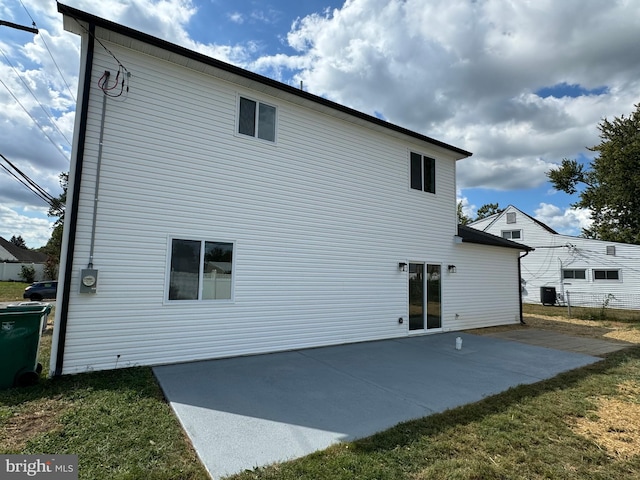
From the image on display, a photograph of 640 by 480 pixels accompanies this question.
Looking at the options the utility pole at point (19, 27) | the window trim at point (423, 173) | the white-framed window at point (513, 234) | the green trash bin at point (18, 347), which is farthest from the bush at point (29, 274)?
the white-framed window at point (513, 234)

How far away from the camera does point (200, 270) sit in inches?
239

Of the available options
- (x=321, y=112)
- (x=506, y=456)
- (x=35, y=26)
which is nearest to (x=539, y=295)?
(x=321, y=112)

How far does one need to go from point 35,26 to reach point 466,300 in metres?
12.8

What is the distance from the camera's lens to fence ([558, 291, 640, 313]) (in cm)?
1748

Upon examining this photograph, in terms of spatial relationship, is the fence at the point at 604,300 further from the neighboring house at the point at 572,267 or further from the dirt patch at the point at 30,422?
the dirt patch at the point at 30,422

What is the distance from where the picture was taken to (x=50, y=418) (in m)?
3.53

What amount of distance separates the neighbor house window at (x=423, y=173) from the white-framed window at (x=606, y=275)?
1573 centimetres

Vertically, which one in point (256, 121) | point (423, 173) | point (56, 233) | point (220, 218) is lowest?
point (220, 218)

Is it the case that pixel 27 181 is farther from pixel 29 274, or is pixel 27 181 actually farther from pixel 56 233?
pixel 29 274

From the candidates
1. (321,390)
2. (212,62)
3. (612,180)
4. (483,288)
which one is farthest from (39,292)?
(612,180)

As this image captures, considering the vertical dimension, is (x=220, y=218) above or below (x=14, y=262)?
above

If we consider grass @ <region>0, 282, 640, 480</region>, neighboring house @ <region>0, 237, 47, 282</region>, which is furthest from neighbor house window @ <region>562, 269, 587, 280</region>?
neighboring house @ <region>0, 237, 47, 282</region>

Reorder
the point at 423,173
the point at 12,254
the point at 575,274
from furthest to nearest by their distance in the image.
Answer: the point at 12,254 → the point at 575,274 → the point at 423,173

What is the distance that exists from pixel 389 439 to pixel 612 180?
27.1m
